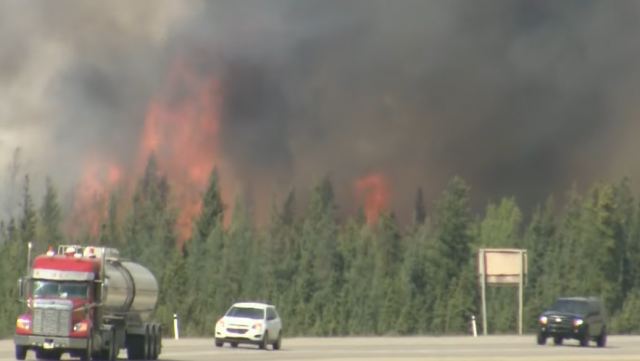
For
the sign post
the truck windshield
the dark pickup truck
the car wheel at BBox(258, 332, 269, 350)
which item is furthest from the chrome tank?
the sign post

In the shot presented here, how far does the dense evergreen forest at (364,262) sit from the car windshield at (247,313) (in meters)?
60.4

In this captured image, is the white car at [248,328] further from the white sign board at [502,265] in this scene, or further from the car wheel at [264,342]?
the white sign board at [502,265]

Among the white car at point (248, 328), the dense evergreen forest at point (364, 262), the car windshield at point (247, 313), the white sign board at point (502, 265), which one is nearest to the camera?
the white car at point (248, 328)

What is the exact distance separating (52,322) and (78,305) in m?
1.12

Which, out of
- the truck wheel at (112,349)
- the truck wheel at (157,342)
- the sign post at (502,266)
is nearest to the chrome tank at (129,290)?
the truck wheel at (157,342)

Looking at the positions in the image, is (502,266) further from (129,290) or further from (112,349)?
(112,349)

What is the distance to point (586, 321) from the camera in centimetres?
8512

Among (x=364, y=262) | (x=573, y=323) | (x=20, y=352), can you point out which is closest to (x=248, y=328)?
(x=573, y=323)

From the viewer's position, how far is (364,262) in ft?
567

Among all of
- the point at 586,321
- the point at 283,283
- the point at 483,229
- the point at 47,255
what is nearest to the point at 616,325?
the point at 283,283

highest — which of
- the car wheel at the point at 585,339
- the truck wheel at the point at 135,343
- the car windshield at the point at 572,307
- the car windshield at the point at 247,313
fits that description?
the car windshield at the point at 572,307

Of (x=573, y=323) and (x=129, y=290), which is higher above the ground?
(x=573, y=323)

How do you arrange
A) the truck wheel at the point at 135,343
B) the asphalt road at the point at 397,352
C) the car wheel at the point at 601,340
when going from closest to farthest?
the truck wheel at the point at 135,343 < the asphalt road at the point at 397,352 < the car wheel at the point at 601,340

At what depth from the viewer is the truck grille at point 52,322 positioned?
2110 inches
